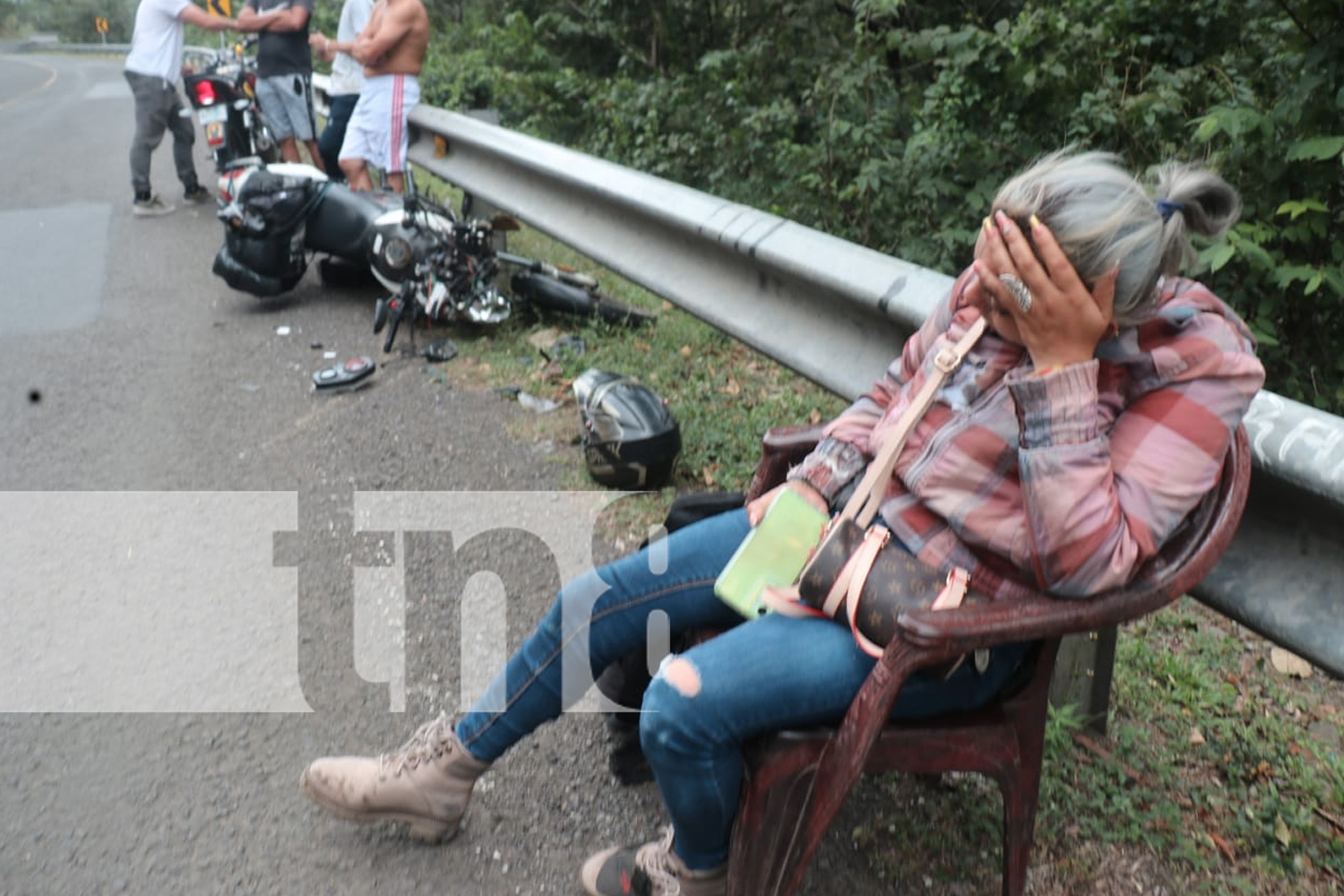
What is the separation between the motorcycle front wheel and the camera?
544cm

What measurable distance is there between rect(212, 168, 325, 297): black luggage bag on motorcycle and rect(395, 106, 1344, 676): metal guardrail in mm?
950

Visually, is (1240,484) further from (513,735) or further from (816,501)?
(513,735)

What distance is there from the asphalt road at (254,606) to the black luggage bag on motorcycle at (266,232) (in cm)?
22

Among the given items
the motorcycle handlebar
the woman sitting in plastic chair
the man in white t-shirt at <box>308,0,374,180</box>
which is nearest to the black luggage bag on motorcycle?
the motorcycle handlebar

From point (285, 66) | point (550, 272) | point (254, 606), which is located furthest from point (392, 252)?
point (285, 66)

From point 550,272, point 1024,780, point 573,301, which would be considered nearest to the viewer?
point 1024,780

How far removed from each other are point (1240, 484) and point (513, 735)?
60.4 inches

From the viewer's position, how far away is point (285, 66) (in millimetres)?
8508

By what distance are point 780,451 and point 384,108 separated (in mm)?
5575

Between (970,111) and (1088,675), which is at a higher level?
(970,111)

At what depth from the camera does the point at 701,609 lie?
2488 millimetres

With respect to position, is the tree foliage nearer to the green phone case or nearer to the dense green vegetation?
the dense green vegetation

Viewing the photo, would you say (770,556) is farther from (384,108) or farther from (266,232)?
(384,108)

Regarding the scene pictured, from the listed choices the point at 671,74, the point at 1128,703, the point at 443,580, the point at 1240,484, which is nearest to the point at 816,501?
the point at 1240,484
